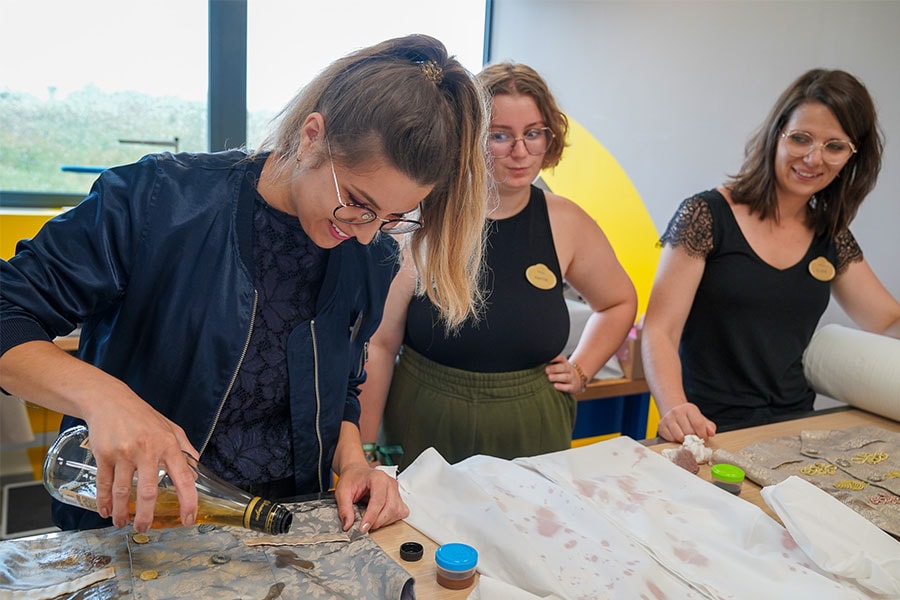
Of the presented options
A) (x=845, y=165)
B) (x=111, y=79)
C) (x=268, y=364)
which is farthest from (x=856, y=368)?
(x=111, y=79)

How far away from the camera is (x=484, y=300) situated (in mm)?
1799

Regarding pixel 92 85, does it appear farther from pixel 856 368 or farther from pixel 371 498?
pixel 856 368

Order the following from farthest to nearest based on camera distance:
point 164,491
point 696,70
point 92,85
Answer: point 92,85, point 696,70, point 164,491

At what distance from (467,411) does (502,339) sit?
0.61 ft

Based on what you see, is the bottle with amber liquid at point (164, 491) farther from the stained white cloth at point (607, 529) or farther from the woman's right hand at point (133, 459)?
the stained white cloth at point (607, 529)

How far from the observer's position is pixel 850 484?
1.42 m

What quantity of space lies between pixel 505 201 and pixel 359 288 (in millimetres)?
605

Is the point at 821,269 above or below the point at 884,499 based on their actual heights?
above

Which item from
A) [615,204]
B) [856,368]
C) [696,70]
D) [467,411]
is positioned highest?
[696,70]

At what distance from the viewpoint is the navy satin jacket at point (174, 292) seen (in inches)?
43.7

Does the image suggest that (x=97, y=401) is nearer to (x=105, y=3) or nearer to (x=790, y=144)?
(x=790, y=144)

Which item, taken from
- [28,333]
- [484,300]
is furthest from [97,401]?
[484,300]

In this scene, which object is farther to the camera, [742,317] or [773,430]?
[742,317]

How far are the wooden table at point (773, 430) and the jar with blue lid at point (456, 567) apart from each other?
1.92 ft
